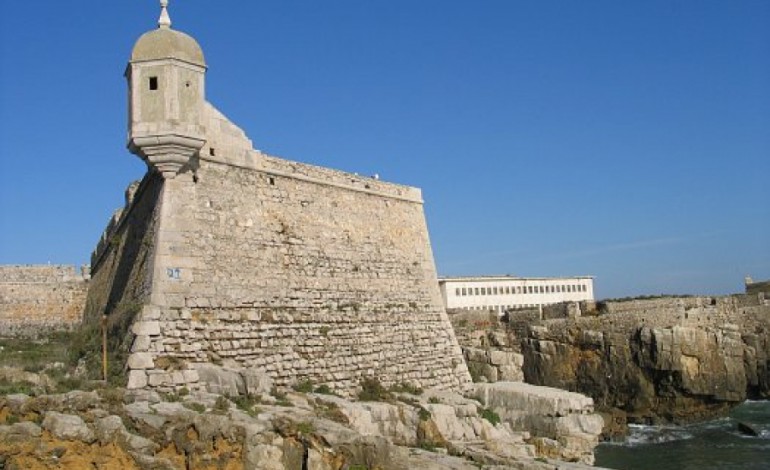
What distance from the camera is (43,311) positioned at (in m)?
30.5

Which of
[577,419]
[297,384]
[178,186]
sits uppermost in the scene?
[178,186]

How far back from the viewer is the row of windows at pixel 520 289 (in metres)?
57.9

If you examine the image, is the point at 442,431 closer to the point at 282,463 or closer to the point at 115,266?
the point at 282,463

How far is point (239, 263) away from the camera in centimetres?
1795

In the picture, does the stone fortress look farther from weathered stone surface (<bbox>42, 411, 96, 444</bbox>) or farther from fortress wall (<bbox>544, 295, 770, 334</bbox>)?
fortress wall (<bbox>544, 295, 770, 334</bbox>)

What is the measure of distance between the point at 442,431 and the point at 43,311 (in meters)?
19.5

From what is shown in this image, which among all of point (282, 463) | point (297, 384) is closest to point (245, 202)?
point (297, 384)

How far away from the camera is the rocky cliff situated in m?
33.2

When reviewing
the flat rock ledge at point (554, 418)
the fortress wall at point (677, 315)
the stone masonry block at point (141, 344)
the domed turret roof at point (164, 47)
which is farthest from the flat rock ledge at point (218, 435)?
the fortress wall at point (677, 315)

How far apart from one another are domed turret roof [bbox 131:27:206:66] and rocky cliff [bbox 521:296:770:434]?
22.9 metres

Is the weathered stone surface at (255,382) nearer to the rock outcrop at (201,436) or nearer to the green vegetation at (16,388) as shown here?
the rock outcrop at (201,436)

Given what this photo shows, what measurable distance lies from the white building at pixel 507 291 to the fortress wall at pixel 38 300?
29077 mm

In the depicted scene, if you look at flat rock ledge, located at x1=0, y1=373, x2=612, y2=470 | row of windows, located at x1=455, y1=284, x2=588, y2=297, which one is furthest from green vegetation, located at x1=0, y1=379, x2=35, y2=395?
row of windows, located at x1=455, y1=284, x2=588, y2=297

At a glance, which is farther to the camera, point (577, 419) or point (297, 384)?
A: point (577, 419)
